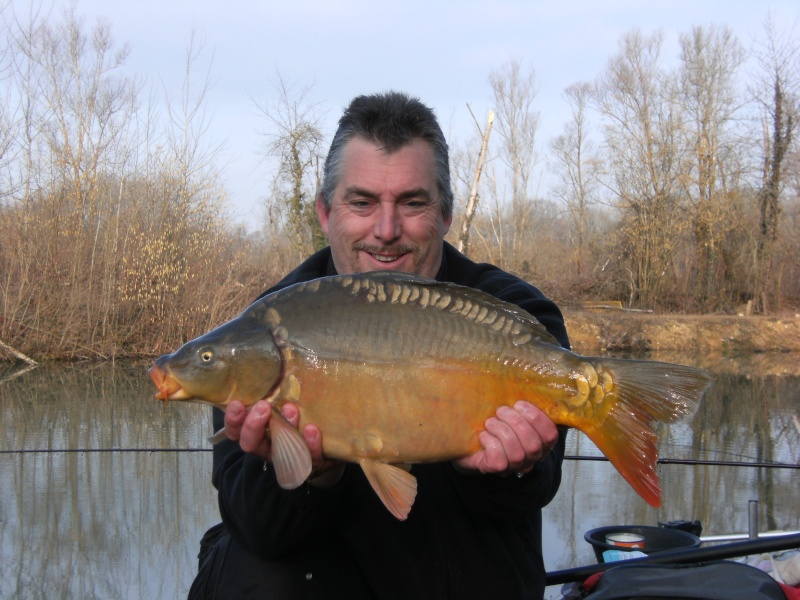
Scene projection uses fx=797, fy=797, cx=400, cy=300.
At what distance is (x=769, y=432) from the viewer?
5.60 metres

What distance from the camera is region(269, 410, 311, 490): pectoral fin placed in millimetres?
1341

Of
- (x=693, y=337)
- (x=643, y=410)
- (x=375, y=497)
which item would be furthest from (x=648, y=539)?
(x=693, y=337)

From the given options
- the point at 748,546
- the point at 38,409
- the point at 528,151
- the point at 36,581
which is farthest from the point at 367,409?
the point at 528,151

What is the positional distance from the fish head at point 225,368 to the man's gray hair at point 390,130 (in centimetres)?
63

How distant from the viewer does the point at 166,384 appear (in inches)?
54.7

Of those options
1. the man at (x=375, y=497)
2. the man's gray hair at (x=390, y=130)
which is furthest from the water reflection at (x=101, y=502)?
the man's gray hair at (x=390, y=130)

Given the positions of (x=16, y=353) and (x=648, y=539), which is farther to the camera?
(x=16, y=353)

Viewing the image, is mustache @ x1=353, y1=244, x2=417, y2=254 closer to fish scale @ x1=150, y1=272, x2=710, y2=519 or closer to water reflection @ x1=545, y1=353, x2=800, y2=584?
fish scale @ x1=150, y1=272, x2=710, y2=519

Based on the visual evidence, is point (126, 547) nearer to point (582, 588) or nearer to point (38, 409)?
point (582, 588)

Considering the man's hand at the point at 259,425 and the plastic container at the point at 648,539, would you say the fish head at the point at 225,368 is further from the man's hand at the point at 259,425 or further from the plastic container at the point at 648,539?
the plastic container at the point at 648,539

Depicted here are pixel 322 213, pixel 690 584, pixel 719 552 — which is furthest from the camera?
pixel 322 213

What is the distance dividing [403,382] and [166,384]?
413 mm

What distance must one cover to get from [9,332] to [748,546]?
25.9 ft

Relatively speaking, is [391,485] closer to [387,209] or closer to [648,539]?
[387,209]
